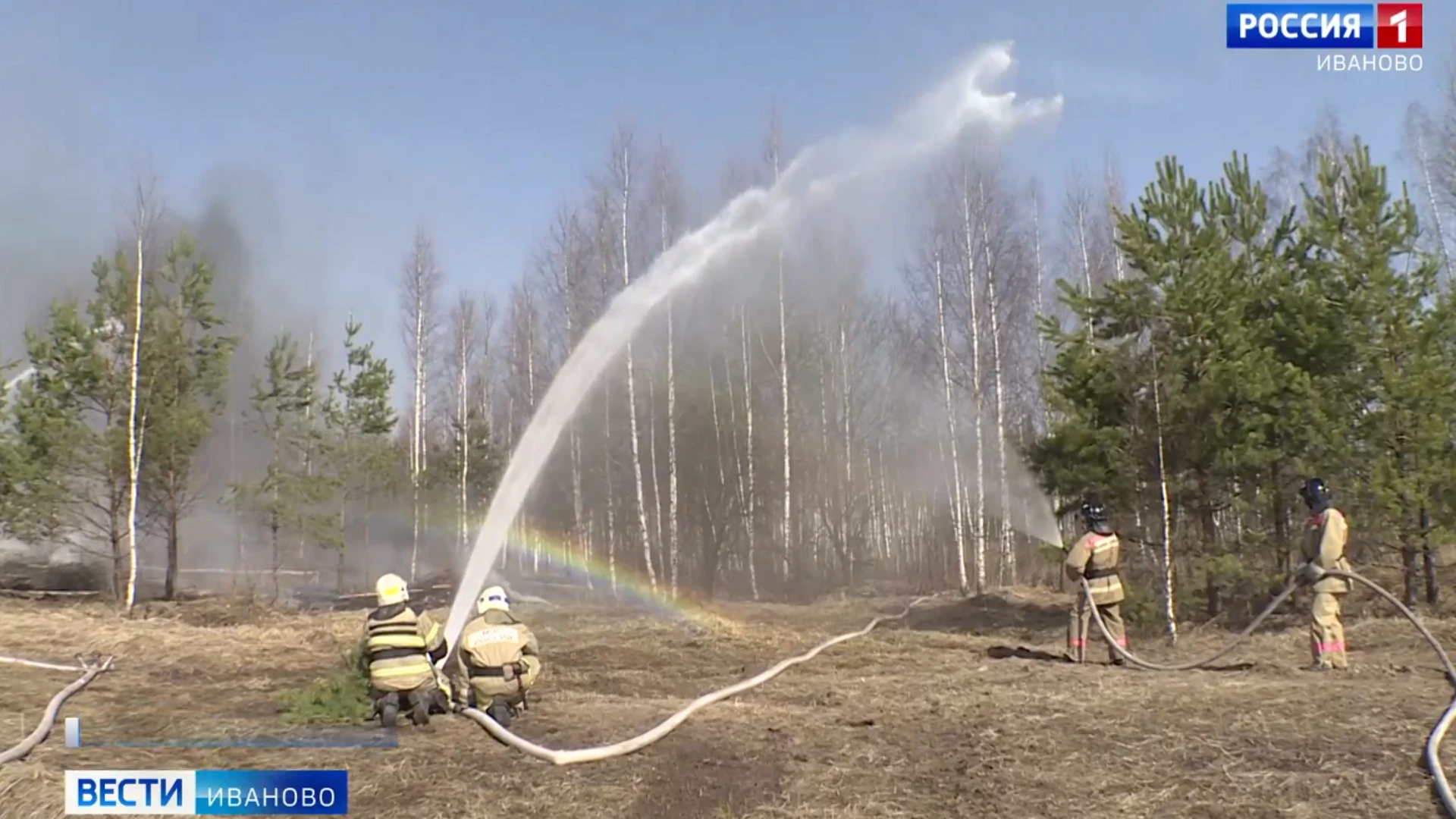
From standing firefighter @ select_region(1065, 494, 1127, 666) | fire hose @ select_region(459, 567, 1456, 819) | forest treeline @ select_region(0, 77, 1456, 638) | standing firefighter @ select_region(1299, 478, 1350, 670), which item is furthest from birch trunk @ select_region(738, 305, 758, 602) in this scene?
standing firefighter @ select_region(1299, 478, 1350, 670)

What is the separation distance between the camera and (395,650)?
8102 millimetres

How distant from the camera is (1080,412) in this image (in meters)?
15.0

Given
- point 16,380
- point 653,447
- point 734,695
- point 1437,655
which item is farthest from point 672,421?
point 1437,655

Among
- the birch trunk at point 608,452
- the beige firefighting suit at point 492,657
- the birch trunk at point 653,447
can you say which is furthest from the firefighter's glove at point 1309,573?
the birch trunk at point 608,452

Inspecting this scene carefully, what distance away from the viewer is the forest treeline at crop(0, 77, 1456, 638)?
45.8 ft

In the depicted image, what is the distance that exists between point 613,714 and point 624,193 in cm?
2089

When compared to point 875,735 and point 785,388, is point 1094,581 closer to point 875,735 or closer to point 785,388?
point 875,735

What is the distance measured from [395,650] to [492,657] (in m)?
0.78

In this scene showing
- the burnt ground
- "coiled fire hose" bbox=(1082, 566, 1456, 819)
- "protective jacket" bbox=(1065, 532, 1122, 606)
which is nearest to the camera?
"coiled fire hose" bbox=(1082, 566, 1456, 819)

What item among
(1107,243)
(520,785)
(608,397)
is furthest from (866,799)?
(1107,243)

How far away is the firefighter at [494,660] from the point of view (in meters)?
8.18

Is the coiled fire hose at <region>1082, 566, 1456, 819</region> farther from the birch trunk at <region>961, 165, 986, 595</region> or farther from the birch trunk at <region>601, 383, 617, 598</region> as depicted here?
the birch trunk at <region>601, 383, 617, 598</region>

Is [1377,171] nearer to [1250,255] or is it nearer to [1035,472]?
[1250,255]

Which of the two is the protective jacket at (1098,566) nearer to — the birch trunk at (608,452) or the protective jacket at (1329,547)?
the protective jacket at (1329,547)
